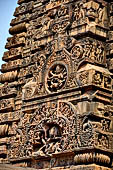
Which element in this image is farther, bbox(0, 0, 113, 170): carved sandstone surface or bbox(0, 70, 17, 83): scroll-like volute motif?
bbox(0, 70, 17, 83): scroll-like volute motif

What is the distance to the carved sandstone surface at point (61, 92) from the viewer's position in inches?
356

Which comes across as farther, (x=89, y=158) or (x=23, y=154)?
(x=23, y=154)

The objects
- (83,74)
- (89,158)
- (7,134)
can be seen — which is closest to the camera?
(89,158)

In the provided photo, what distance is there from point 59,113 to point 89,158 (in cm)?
134

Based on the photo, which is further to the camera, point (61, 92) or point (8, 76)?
point (8, 76)

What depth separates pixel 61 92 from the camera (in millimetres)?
9805

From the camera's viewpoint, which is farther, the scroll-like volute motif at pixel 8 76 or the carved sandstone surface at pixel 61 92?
the scroll-like volute motif at pixel 8 76

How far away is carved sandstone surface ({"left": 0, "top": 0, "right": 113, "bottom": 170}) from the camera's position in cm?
903

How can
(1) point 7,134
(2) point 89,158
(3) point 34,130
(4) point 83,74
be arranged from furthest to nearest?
(1) point 7,134 < (3) point 34,130 < (4) point 83,74 < (2) point 89,158

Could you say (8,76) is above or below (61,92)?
above

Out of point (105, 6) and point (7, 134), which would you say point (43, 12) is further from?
point (7, 134)

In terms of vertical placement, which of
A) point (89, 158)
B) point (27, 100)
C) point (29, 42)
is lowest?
point (89, 158)

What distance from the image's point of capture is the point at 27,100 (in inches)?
417

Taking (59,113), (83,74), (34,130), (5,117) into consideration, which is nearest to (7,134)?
(5,117)
